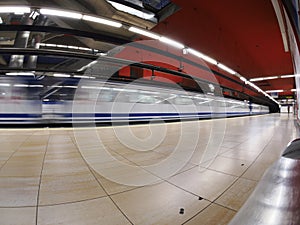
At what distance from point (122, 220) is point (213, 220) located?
59 centimetres

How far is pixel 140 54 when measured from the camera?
673cm

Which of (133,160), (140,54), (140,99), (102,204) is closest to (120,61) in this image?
(140,54)

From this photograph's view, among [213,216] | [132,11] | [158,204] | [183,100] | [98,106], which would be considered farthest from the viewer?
[183,100]

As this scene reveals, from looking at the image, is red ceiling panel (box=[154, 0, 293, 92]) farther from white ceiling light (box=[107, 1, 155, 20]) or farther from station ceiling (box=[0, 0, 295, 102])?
white ceiling light (box=[107, 1, 155, 20])

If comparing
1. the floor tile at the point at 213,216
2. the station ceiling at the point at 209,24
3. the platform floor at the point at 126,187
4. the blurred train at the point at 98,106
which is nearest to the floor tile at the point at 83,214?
the platform floor at the point at 126,187

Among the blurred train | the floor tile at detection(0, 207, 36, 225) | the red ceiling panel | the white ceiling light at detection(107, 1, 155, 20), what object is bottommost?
the floor tile at detection(0, 207, 36, 225)

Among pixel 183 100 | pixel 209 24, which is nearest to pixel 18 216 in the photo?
pixel 209 24

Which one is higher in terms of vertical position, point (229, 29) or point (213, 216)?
point (229, 29)

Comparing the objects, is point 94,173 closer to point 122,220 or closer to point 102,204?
point 102,204

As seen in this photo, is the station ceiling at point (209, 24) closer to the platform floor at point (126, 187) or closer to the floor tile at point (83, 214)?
the platform floor at point (126, 187)

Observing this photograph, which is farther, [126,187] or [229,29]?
[229,29]

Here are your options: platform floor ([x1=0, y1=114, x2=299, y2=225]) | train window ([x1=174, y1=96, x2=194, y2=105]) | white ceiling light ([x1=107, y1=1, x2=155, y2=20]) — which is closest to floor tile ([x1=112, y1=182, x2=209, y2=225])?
platform floor ([x1=0, y1=114, x2=299, y2=225])

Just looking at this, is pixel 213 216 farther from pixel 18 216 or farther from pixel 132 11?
pixel 132 11

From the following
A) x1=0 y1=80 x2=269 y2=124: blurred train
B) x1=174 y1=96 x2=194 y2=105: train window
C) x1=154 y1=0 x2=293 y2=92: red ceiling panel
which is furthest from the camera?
x1=174 y1=96 x2=194 y2=105: train window
